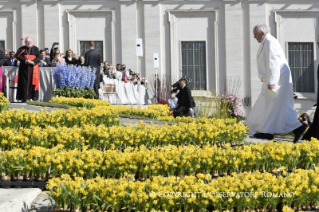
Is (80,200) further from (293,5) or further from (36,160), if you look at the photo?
(293,5)

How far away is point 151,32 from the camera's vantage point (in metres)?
32.3

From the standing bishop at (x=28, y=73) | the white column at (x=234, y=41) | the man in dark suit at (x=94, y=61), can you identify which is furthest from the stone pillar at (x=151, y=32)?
the standing bishop at (x=28, y=73)

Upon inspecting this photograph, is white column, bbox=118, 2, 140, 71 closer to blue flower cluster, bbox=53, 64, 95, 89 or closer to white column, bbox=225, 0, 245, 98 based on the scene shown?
white column, bbox=225, 0, 245, 98

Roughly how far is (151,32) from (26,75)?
40.9 feet

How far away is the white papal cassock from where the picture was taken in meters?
12.1

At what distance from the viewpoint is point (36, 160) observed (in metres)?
7.66

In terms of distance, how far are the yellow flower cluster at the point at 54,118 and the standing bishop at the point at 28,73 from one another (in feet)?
26.5

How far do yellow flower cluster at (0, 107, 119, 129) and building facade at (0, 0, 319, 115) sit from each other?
782 inches

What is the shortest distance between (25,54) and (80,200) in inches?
565

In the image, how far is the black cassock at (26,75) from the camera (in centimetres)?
2009

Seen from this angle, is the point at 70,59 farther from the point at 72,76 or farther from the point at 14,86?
the point at 14,86

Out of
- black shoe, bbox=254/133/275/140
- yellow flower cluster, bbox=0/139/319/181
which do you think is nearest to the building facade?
black shoe, bbox=254/133/275/140

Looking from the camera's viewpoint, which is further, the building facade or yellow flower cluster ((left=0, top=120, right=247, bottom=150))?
the building facade

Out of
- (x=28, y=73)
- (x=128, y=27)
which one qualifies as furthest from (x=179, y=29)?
(x=28, y=73)
